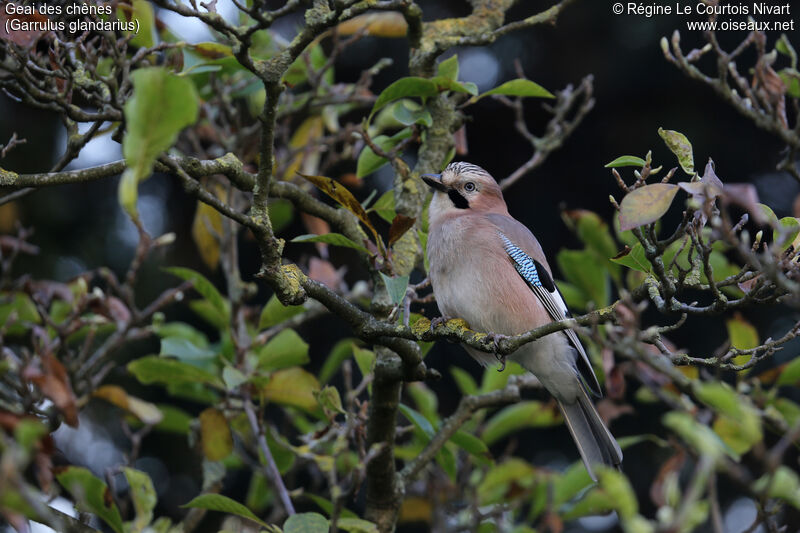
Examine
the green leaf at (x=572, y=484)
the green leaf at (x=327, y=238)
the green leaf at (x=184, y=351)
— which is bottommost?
the green leaf at (x=572, y=484)

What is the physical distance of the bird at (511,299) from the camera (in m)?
3.50

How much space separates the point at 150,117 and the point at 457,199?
8.25 feet

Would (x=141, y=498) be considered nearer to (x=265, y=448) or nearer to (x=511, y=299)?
(x=265, y=448)

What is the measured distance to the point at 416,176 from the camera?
3.46 metres

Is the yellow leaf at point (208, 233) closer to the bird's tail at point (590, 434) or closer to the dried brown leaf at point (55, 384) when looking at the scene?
the bird's tail at point (590, 434)

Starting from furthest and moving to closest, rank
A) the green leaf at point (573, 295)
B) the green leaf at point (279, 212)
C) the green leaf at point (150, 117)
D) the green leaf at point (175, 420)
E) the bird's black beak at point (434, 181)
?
the green leaf at point (279, 212) < the green leaf at point (175, 420) < the green leaf at point (573, 295) < the bird's black beak at point (434, 181) < the green leaf at point (150, 117)

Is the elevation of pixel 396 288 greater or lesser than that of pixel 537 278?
greater

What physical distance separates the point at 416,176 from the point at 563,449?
3314 mm

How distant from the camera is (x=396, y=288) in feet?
8.52

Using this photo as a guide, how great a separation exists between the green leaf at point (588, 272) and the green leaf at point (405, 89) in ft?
3.42

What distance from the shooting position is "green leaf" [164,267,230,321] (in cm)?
344

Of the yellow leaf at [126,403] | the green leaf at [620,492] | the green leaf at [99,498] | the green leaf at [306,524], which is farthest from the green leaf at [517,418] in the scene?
the green leaf at [620,492]

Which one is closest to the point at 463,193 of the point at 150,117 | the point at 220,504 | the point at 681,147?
the point at 681,147

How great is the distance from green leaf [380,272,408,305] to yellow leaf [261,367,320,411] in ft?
3.08
